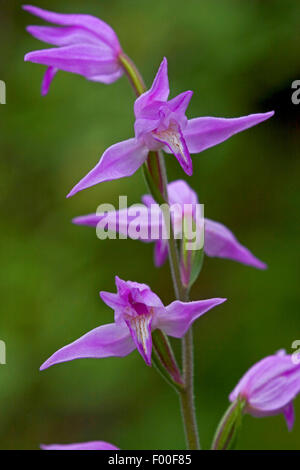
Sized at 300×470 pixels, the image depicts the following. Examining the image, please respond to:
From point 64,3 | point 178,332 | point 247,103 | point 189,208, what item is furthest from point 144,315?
point 64,3

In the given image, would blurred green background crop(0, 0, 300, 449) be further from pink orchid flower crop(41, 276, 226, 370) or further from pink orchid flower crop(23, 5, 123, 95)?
pink orchid flower crop(41, 276, 226, 370)

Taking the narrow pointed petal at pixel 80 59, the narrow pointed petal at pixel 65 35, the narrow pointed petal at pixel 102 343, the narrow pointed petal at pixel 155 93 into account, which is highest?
the narrow pointed petal at pixel 65 35

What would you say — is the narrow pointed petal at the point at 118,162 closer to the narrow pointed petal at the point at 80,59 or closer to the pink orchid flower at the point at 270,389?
the narrow pointed petal at the point at 80,59

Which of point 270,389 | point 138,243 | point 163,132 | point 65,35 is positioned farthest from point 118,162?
point 138,243

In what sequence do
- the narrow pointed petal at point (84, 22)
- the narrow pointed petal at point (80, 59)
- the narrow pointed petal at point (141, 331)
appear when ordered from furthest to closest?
the narrow pointed petal at point (84, 22) < the narrow pointed petal at point (80, 59) < the narrow pointed petal at point (141, 331)

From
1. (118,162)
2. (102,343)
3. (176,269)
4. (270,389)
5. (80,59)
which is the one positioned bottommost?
(270,389)

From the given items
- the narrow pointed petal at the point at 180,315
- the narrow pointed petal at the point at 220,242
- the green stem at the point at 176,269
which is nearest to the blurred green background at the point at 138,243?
the narrow pointed petal at the point at 220,242

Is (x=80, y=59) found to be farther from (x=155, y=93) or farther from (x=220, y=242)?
(x=220, y=242)
